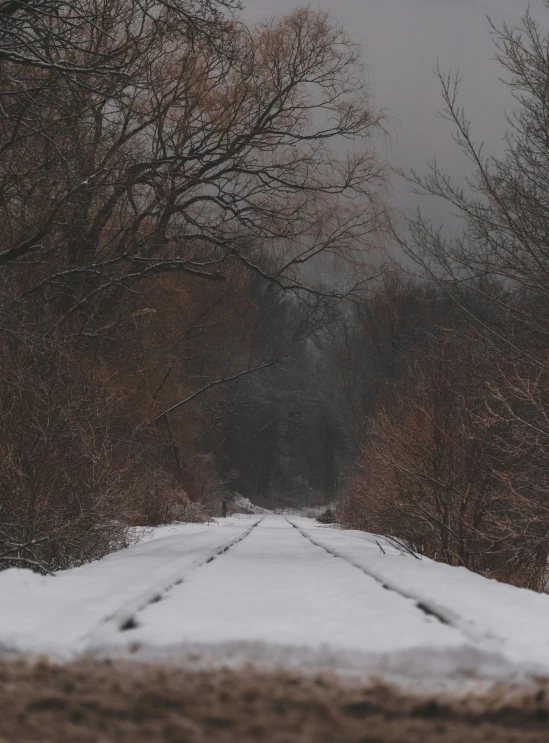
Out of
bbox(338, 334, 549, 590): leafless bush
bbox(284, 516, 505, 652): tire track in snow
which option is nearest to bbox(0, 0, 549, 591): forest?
bbox(338, 334, 549, 590): leafless bush

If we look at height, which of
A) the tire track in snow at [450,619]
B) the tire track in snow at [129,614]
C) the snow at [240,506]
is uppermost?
the tire track in snow at [450,619]

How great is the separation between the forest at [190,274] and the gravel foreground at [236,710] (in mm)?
4266

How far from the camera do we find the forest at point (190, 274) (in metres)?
7.60

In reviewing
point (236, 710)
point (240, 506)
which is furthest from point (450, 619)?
point (240, 506)

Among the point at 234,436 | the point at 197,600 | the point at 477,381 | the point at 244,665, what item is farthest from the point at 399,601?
the point at 234,436

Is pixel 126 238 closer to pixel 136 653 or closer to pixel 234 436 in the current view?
pixel 136 653

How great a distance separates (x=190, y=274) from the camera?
16812mm

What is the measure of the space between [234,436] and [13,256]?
42533 mm

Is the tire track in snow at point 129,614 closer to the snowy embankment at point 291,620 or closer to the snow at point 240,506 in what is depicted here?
the snowy embankment at point 291,620

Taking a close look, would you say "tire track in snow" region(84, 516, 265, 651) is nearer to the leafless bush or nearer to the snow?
the leafless bush

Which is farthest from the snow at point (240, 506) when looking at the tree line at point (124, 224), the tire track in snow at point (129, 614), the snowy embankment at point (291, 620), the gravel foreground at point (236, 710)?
the gravel foreground at point (236, 710)

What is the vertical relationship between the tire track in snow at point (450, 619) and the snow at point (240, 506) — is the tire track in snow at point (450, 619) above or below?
above

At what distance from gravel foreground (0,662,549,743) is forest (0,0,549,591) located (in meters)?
4.27

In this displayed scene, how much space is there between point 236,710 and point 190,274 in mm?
15486
